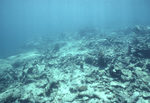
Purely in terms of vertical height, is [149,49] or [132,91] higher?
[149,49]

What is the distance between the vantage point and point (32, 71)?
521 inches

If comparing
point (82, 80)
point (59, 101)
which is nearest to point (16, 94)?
point (59, 101)

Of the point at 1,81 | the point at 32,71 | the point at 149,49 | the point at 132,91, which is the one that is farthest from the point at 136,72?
the point at 1,81

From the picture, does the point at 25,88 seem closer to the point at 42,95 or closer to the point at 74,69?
the point at 42,95

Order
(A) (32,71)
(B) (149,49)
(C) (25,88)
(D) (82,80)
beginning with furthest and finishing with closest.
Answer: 1. (A) (32,71)
2. (B) (149,49)
3. (C) (25,88)
4. (D) (82,80)

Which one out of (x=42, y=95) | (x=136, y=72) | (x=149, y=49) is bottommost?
(x=42, y=95)

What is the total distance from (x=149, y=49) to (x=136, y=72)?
4.07m

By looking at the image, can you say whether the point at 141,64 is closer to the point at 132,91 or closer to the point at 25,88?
the point at 132,91

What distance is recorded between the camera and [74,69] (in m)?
11.7

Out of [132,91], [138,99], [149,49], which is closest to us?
[138,99]

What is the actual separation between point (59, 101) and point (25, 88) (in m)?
4.36

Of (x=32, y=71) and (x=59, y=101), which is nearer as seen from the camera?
(x=59, y=101)

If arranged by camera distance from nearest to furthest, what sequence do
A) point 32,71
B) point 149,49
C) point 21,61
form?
point 149,49, point 32,71, point 21,61

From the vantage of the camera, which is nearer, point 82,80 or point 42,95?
point 42,95
